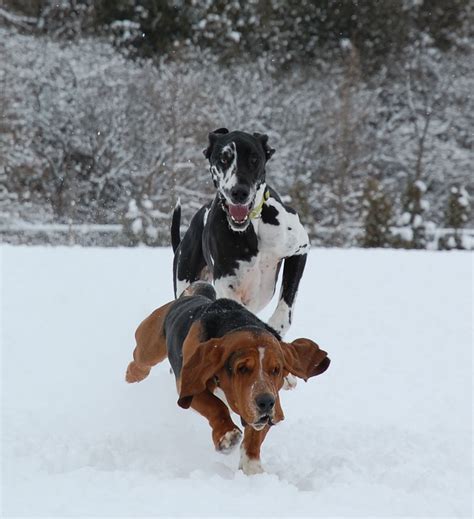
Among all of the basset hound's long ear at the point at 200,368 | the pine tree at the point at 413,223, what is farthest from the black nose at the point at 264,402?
the pine tree at the point at 413,223

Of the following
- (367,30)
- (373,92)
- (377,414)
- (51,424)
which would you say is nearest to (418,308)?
(377,414)

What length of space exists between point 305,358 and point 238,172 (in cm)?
149

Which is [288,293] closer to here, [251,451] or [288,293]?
[288,293]

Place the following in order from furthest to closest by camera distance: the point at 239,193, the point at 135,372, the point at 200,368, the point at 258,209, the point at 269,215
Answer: the point at 269,215 < the point at 258,209 < the point at 135,372 < the point at 239,193 < the point at 200,368

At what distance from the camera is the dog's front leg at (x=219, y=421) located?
3279 mm

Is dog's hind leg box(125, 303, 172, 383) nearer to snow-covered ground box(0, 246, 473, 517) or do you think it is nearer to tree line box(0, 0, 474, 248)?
snow-covered ground box(0, 246, 473, 517)

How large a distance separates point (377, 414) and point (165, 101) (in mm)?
18517

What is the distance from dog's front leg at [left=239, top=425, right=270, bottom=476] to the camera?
11.3 ft

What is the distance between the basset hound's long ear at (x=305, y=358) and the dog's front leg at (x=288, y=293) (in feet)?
5.29

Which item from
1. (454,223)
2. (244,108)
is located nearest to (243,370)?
(454,223)

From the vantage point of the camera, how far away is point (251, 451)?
3480mm

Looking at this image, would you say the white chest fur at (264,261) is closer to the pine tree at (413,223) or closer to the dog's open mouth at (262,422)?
the dog's open mouth at (262,422)

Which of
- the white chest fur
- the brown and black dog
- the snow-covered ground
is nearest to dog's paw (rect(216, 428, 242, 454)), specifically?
the brown and black dog

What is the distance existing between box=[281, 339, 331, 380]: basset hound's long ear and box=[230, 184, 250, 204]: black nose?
1308 mm
